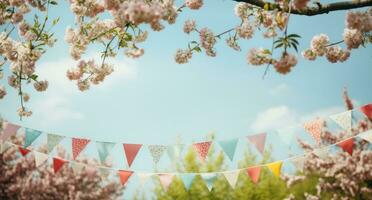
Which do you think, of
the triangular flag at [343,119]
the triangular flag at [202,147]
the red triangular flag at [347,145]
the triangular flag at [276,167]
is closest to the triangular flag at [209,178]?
the triangular flag at [202,147]

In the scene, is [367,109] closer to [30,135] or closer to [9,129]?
[30,135]

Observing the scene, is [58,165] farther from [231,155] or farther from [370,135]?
[370,135]

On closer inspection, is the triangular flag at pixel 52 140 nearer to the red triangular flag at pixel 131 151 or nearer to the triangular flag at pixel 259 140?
A: the red triangular flag at pixel 131 151

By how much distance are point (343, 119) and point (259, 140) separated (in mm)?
1292

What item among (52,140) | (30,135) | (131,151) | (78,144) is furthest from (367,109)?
(30,135)

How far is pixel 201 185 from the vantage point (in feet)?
68.8

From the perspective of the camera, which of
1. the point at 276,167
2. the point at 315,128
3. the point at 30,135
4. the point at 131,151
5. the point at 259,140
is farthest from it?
the point at 30,135

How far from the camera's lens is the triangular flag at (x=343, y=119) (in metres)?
5.89

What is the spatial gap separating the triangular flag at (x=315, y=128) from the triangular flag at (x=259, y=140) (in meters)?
0.67

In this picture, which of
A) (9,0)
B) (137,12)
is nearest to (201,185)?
(9,0)

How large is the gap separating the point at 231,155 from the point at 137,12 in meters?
3.98

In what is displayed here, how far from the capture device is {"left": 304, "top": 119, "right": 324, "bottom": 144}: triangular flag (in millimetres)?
6297

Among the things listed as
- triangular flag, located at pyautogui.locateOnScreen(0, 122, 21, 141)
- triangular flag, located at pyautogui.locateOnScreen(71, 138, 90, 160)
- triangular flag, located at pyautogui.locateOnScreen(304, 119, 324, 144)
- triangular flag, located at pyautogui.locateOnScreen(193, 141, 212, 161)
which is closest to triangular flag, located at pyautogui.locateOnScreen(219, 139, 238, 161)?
triangular flag, located at pyautogui.locateOnScreen(193, 141, 212, 161)

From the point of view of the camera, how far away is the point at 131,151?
717 centimetres
